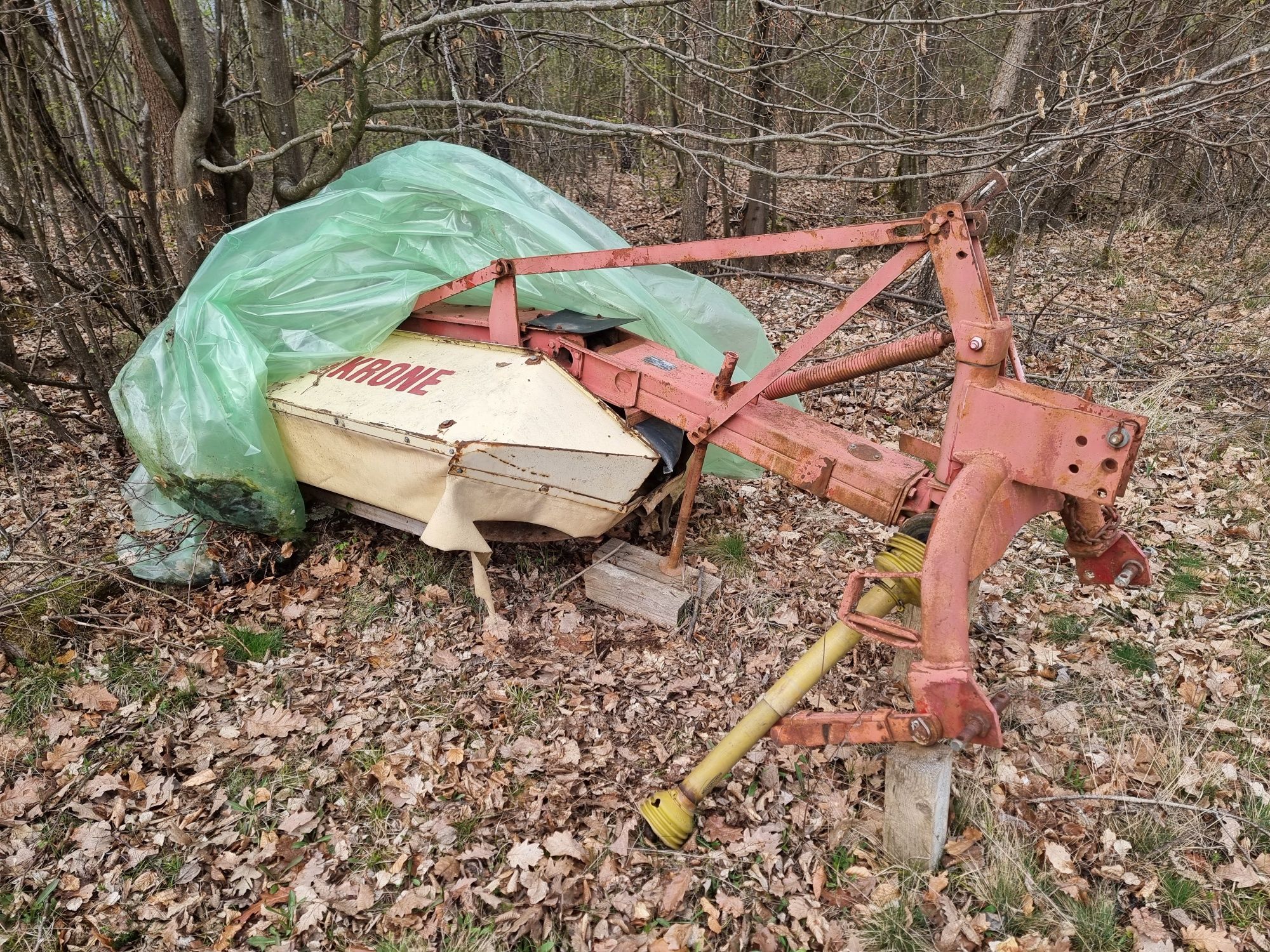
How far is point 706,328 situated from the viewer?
14.8 ft

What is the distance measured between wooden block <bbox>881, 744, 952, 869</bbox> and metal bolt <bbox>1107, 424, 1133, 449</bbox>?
3.16 feet

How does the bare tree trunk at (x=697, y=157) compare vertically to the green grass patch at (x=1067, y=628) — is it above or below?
above

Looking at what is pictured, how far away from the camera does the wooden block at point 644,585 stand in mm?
3422

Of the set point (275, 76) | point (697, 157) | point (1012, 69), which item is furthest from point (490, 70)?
point (1012, 69)

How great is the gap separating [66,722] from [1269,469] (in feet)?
19.2

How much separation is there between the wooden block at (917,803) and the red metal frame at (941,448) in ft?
0.62

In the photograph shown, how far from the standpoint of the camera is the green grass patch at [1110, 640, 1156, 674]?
306cm

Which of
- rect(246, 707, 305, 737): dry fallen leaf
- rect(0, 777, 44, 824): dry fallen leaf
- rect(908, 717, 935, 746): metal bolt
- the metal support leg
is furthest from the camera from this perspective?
the metal support leg

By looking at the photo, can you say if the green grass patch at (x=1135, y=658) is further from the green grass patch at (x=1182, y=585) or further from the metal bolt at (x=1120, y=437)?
the metal bolt at (x=1120, y=437)

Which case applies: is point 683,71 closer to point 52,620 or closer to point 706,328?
point 706,328

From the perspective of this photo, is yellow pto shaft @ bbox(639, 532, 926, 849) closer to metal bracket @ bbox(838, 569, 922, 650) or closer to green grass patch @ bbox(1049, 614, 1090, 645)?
metal bracket @ bbox(838, 569, 922, 650)

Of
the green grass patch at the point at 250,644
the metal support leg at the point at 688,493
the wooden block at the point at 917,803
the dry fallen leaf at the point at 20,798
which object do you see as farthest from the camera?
the green grass patch at the point at 250,644

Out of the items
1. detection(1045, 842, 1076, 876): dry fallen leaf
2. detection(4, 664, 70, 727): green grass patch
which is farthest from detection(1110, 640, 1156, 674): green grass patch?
detection(4, 664, 70, 727): green grass patch

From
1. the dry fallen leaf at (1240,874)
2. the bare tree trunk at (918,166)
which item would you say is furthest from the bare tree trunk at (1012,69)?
the dry fallen leaf at (1240,874)
